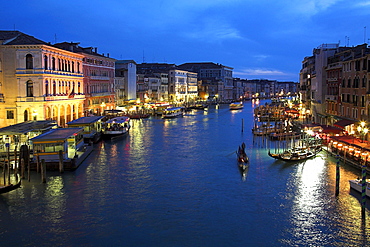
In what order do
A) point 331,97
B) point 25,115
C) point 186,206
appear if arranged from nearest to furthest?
point 186,206 → point 25,115 → point 331,97

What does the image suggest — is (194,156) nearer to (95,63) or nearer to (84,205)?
(84,205)

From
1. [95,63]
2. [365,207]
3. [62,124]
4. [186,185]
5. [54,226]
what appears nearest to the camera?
[54,226]

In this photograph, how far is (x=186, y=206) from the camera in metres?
12.6

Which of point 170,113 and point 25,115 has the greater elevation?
point 25,115

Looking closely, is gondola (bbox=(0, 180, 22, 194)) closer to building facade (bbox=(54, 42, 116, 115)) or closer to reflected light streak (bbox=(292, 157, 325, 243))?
reflected light streak (bbox=(292, 157, 325, 243))

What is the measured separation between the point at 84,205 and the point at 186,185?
3771 millimetres

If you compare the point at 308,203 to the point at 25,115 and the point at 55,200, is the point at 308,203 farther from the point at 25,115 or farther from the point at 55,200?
the point at 25,115

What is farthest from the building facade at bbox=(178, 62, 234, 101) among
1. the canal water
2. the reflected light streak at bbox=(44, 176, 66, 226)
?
the reflected light streak at bbox=(44, 176, 66, 226)

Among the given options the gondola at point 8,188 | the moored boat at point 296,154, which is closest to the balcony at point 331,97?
the moored boat at point 296,154

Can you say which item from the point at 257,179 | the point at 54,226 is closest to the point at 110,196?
the point at 54,226

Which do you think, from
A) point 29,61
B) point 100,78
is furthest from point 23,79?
point 100,78

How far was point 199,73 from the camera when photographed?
9875 cm

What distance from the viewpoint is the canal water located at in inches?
413

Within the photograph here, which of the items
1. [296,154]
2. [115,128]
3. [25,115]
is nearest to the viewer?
[296,154]
